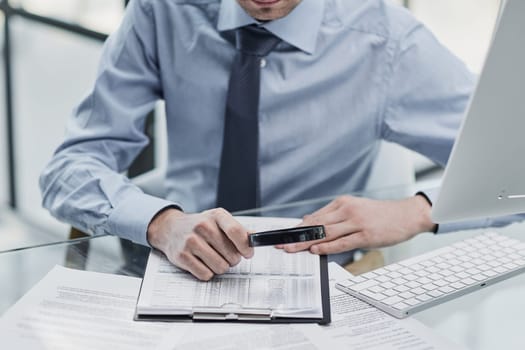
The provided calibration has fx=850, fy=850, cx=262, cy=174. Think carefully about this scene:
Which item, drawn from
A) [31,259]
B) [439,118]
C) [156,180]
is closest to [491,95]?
[439,118]

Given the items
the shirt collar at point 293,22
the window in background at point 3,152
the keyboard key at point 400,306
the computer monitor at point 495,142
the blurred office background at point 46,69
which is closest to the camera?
the computer monitor at point 495,142

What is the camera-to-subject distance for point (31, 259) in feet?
4.57

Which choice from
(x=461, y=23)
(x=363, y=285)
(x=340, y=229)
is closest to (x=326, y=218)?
(x=340, y=229)

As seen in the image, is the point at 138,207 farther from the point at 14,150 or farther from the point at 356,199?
the point at 14,150

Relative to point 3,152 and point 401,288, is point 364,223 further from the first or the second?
point 3,152

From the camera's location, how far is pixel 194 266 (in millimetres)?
1262

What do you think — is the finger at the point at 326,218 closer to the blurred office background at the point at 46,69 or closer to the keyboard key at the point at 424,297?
the keyboard key at the point at 424,297

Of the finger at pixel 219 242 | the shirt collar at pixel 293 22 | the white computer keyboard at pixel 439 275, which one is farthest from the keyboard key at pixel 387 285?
the shirt collar at pixel 293 22

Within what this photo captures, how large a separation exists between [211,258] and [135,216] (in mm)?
241

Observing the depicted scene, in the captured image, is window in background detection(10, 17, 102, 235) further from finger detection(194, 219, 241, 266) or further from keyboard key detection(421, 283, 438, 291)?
keyboard key detection(421, 283, 438, 291)

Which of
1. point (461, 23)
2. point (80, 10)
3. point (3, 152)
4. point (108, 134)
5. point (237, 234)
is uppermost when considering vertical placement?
point (237, 234)

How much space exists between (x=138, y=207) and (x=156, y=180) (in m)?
0.52

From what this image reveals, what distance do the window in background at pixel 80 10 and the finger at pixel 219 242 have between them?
247cm

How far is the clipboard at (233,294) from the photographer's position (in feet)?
3.85
